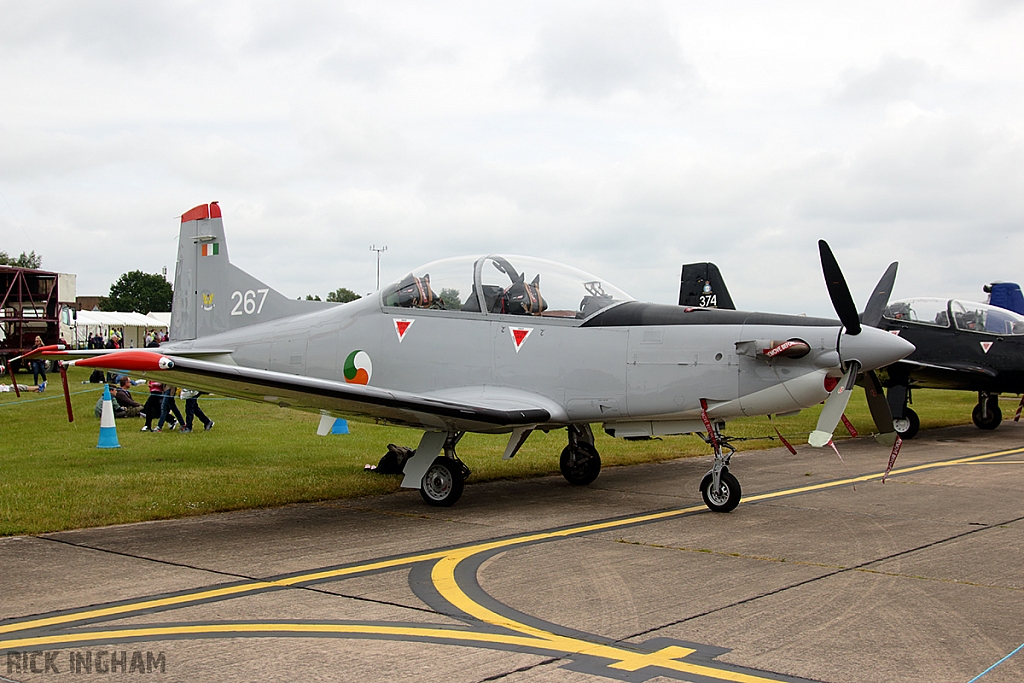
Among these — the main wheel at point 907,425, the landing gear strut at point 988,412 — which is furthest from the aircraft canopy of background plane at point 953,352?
the landing gear strut at point 988,412

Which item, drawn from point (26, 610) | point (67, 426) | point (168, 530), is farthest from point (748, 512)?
point (67, 426)

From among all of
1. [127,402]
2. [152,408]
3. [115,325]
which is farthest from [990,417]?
[115,325]

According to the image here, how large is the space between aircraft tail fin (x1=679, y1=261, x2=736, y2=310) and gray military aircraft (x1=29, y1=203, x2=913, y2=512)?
10149mm

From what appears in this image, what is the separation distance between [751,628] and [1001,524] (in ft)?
14.7

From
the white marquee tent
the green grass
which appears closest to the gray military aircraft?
the green grass

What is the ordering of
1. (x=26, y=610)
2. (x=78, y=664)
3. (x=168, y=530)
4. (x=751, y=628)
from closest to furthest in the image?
(x=78, y=664) < (x=751, y=628) < (x=26, y=610) < (x=168, y=530)

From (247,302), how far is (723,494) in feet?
21.2

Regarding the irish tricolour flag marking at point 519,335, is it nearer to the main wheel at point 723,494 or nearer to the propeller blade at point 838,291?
the main wheel at point 723,494

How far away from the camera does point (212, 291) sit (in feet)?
39.3

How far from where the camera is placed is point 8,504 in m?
9.02

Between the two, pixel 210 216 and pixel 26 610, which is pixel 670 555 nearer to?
pixel 26 610

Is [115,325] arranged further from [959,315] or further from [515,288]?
[515,288]

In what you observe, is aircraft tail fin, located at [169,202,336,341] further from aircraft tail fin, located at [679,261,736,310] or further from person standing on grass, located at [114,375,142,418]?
aircraft tail fin, located at [679,261,736,310]

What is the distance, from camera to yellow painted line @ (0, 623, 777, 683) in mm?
4406
